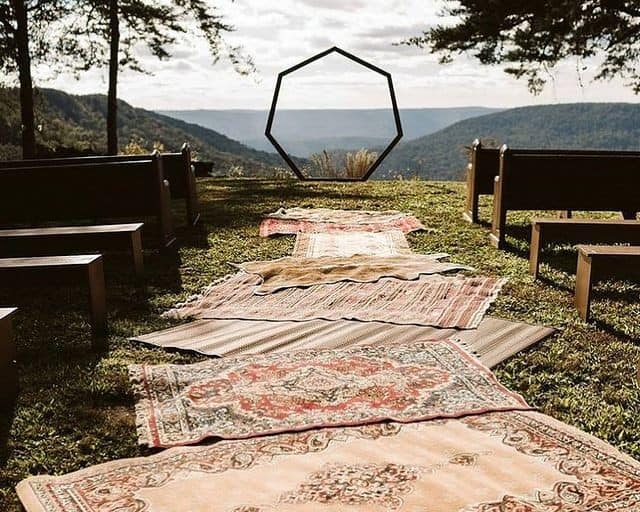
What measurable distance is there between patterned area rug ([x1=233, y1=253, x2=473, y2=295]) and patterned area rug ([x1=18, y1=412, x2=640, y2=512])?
6.64ft

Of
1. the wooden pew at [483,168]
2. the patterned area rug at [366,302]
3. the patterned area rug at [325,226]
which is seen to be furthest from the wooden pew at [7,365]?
the wooden pew at [483,168]

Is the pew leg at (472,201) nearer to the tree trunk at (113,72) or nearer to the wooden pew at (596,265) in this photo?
the wooden pew at (596,265)

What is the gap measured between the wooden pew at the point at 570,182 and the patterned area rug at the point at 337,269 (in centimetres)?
73

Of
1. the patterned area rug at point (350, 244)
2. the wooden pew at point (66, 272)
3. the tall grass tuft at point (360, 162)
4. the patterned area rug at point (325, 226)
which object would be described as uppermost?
the tall grass tuft at point (360, 162)

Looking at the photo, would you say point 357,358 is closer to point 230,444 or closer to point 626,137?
point 230,444

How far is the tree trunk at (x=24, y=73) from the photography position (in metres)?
8.88

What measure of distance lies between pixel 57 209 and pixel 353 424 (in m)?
3.33

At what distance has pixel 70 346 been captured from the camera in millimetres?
3168

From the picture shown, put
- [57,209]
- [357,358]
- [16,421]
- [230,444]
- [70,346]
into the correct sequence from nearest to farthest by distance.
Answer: [230,444] < [16,421] < [357,358] < [70,346] < [57,209]

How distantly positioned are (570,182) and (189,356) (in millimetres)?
3173

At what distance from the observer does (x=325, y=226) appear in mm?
6352

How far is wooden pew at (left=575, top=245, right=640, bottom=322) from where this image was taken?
3.36m

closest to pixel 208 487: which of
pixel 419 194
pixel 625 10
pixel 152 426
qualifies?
pixel 152 426

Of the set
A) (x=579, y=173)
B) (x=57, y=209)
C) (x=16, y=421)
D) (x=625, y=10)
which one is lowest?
(x=16, y=421)
